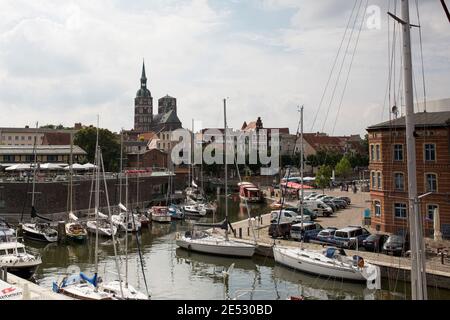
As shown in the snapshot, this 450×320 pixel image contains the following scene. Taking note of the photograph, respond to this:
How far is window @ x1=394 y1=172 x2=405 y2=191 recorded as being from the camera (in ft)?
113

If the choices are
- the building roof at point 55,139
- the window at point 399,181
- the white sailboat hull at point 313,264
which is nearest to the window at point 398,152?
the window at point 399,181

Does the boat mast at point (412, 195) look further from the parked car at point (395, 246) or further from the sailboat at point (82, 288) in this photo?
the parked car at point (395, 246)

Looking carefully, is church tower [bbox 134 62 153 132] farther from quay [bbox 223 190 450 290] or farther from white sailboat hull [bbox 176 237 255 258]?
white sailboat hull [bbox 176 237 255 258]

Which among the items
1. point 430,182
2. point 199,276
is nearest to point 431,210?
point 430,182

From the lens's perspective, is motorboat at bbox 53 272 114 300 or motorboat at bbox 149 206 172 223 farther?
motorboat at bbox 149 206 172 223

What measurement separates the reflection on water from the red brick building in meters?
9.73

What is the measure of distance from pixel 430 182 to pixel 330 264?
12553mm

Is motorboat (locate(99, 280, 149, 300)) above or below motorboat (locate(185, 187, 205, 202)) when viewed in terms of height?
below

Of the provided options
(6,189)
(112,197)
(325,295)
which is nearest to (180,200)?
(112,197)

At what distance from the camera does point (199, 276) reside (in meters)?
28.3

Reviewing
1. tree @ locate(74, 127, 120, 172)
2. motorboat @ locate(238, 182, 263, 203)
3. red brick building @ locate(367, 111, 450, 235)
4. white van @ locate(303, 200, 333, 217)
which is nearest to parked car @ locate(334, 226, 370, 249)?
red brick building @ locate(367, 111, 450, 235)

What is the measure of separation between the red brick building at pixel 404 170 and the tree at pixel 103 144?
62.3 meters

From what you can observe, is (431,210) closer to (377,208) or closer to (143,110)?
(377,208)

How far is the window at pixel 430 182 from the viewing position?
33.1 m
